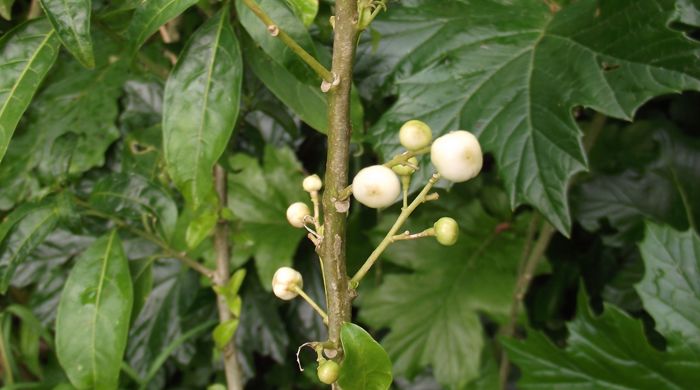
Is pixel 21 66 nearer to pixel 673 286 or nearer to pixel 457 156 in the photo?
pixel 457 156

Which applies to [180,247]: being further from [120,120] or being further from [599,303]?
[599,303]

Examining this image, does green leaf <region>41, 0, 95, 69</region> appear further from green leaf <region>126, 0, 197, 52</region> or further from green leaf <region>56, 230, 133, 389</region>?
green leaf <region>56, 230, 133, 389</region>

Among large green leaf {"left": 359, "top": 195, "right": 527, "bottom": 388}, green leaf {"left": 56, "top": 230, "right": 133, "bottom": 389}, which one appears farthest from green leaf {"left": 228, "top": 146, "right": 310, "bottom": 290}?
green leaf {"left": 56, "top": 230, "right": 133, "bottom": 389}

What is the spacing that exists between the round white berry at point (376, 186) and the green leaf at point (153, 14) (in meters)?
0.28

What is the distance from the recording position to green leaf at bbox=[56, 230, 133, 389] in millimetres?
720

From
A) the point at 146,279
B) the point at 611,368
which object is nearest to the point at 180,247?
the point at 146,279

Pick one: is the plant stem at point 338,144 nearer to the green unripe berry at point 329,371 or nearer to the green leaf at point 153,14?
the green unripe berry at point 329,371

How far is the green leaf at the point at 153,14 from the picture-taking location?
0.62 meters

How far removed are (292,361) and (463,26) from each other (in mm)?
760

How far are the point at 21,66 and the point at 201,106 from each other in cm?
18

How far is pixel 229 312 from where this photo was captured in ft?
2.85

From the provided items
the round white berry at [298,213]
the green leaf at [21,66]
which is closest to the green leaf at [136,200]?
the green leaf at [21,66]

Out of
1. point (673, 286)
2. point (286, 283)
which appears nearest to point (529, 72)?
point (673, 286)

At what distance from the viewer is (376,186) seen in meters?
0.43
